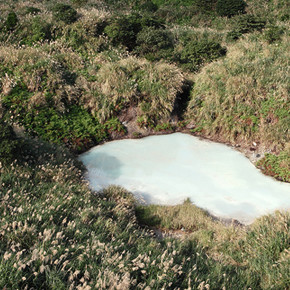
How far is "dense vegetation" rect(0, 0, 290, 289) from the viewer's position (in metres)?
4.00

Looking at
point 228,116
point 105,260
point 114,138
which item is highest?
point 105,260

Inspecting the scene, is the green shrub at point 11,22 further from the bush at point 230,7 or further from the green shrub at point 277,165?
the bush at point 230,7

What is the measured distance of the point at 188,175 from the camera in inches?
336

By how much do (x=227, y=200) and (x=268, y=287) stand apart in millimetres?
3348

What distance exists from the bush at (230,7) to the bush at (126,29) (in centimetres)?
1091

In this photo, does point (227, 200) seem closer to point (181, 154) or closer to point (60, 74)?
point (181, 154)

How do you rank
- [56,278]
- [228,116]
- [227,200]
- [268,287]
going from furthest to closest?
[228,116]
[227,200]
[268,287]
[56,278]

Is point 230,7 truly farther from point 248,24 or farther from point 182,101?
point 182,101

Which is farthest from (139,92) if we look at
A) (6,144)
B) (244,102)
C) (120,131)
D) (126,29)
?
(126,29)

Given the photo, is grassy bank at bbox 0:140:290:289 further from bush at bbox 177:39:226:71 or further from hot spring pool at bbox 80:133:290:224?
bush at bbox 177:39:226:71

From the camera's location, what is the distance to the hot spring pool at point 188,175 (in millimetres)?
7527

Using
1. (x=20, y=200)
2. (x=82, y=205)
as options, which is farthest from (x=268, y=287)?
(x=20, y=200)

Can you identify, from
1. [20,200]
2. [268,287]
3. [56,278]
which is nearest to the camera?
[56,278]

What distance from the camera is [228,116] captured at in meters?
10.0
